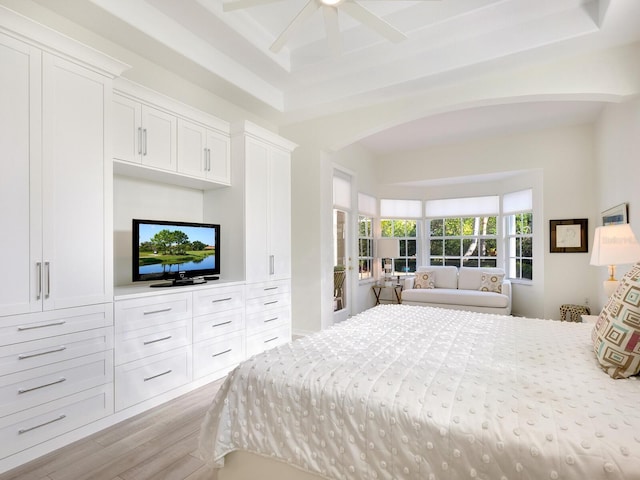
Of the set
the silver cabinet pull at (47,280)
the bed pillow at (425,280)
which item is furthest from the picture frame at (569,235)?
the silver cabinet pull at (47,280)

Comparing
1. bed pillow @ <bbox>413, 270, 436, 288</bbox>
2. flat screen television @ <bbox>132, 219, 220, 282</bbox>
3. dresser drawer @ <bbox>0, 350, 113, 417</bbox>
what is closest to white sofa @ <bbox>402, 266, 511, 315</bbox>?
bed pillow @ <bbox>413, 270, 436, 288</bbox>

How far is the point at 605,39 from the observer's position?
2787 mm

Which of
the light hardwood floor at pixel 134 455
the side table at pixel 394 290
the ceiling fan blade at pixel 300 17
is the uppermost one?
the ceiling fan blade at pixel 300 17

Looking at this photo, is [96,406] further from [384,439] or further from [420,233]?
[420,233]

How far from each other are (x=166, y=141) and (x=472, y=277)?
5.06m

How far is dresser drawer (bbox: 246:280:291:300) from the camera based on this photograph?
140 inches

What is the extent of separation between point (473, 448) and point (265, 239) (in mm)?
3035

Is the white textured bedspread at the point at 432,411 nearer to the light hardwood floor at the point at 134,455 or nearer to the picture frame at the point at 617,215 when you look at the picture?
the light hardwood floor at the point at 134,455

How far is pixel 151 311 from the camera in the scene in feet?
8.50

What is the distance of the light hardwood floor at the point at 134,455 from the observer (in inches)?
72.8

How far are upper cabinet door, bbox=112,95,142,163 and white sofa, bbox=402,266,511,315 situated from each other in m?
4.59

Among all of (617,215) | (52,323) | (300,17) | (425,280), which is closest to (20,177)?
(52,323)

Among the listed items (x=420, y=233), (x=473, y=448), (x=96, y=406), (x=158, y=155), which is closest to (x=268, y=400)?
(x=473, y=448)

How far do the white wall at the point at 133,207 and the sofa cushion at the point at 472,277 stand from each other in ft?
15.1
